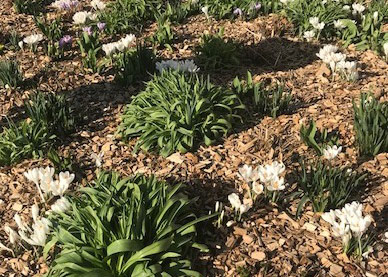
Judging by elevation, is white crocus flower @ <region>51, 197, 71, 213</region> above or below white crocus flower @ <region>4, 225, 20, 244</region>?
above

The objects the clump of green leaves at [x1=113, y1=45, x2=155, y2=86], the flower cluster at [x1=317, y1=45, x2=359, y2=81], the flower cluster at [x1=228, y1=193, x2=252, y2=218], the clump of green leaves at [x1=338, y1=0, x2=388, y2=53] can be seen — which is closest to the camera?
the flower cluster at [x1=228, y1=193, x2=252, y2=218]

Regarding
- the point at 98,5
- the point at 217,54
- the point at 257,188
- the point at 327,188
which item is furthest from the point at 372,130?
the point at 98,5

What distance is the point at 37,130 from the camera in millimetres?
4723

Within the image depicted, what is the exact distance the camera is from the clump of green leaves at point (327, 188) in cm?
373

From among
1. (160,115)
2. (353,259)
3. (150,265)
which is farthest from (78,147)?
(353,259)

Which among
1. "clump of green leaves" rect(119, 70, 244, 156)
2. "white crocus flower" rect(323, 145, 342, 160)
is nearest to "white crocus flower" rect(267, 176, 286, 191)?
"white crocus flower" rect(323, 145, 342, 160)

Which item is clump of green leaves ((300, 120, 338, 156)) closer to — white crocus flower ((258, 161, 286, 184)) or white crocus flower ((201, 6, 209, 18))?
white crocus flower ((258, 161, 286, 184))

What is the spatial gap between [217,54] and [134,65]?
3.77 feet

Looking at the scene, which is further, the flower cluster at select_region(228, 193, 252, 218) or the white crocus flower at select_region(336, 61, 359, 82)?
the white crocus flower at select_region(336, 61, 359, 82)

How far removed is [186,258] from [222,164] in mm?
1205

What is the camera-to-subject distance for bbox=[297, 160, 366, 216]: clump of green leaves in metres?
Result: 3.73

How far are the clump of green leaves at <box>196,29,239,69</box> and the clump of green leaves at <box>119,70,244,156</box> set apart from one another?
45.3 inches

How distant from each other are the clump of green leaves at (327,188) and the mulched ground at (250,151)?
150 millimetres

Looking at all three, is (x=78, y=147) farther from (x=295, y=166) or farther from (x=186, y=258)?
(x=295, y=166)
